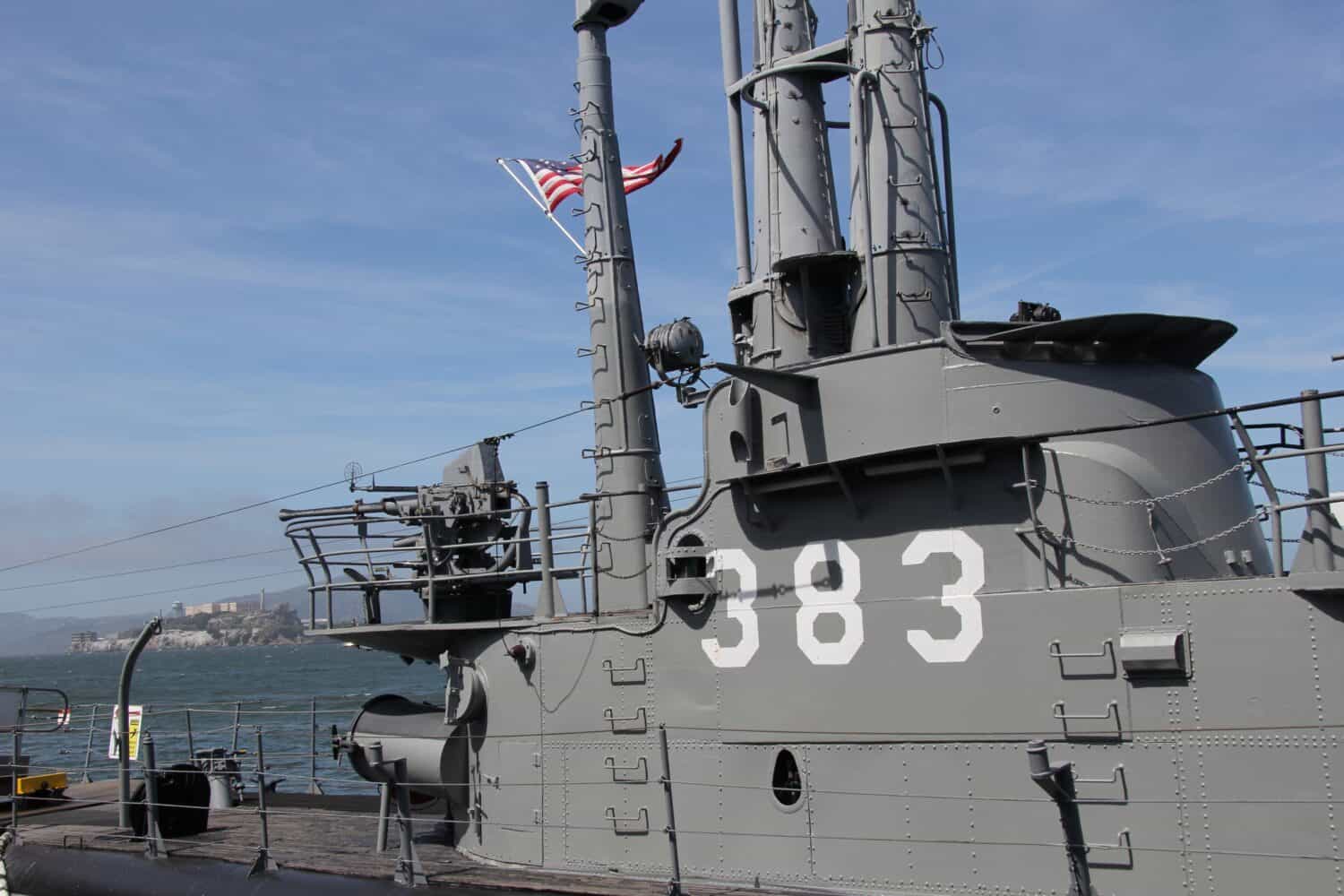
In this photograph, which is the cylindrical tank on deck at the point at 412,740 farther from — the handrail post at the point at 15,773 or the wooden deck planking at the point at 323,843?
the handrail post at the point at 15,773

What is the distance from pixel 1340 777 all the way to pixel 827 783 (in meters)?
3.57

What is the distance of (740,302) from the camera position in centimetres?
1248

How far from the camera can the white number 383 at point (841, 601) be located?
9.20 meters

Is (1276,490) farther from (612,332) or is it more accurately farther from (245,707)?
(245,707)

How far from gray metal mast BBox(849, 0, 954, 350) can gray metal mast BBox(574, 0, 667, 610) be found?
13.2ft

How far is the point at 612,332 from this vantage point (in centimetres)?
1556

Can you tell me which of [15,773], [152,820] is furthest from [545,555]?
[15,773]

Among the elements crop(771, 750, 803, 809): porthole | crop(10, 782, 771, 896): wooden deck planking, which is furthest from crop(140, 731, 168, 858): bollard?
crop(771, 750, 803, 809): porthole

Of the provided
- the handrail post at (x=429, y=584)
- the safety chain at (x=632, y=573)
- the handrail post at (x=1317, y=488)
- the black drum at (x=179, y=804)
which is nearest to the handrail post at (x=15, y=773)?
the black drum at (x=179, y=804)

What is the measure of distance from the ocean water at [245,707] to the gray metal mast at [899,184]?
21.5ft

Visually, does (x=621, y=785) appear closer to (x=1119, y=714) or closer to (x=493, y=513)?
(x=493, y=513)

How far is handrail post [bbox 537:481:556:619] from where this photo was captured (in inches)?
483

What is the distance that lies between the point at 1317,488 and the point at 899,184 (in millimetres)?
4771

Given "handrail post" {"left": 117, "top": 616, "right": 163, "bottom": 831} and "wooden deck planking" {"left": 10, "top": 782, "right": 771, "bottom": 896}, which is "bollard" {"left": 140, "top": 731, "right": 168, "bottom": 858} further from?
"handrail post" {"left": 117, "top": 616, "right": 163, "bottom": 831}
